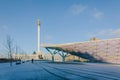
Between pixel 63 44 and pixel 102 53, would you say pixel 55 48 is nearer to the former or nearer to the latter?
pixel 63 44

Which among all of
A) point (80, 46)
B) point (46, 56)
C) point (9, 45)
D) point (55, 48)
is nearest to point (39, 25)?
point (46, 56)

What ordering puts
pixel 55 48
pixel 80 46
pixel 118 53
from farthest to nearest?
pixel 55 48 → pixel 80 46 → pixel 118 53

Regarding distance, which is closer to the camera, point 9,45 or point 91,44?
point 9,45

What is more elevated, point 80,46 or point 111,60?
point 80,46

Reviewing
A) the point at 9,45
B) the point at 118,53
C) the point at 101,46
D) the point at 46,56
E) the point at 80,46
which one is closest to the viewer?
the point at 9,45

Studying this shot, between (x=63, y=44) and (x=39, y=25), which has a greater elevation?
(x=39, y=25)

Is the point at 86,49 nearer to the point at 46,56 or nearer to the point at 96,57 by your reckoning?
the point at 96,57

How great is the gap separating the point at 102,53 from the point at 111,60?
13.8ft

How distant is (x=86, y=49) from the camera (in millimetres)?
83625

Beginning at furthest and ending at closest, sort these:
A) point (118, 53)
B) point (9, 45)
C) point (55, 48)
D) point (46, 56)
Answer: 1. point (46, 56)
2. point (55, 48)
3. point (118, 53)
4. point (9, 45)

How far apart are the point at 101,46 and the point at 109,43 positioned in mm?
4274

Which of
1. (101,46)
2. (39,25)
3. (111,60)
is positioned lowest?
(111,60)

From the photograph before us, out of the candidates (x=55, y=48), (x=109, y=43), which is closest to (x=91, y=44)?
(x=109, y=43)

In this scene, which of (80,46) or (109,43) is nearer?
(109,43)
